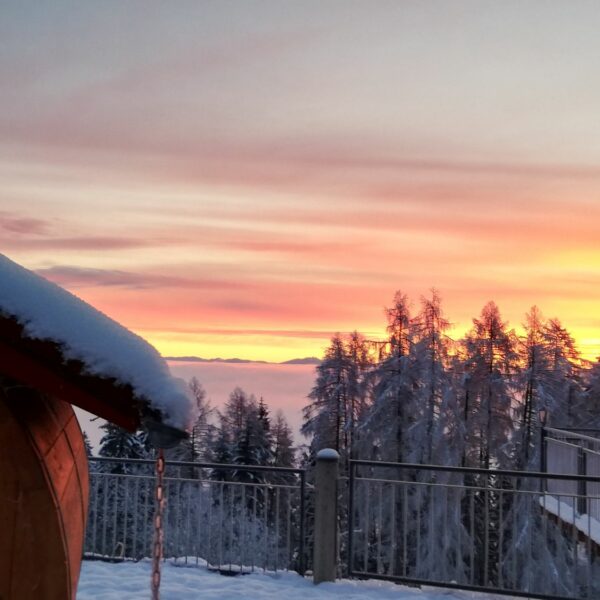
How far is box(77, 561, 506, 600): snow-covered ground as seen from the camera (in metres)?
9.36

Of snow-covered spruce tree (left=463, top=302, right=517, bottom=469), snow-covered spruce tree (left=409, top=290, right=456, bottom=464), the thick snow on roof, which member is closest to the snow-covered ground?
the thick snow on roof

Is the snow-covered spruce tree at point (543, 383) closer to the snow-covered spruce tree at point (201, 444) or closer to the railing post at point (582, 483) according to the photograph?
the snow-covered spruce tree at point (201, 444)

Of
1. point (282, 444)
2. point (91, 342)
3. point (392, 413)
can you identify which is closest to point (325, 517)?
point (91, 342)

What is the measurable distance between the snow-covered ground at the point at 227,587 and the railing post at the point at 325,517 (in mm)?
200

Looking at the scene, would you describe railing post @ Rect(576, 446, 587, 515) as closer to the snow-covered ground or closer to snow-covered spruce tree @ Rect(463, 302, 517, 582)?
the snow-covered ground

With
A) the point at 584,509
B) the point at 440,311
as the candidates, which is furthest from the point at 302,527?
the point at 440,311

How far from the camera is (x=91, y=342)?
9.22 feet

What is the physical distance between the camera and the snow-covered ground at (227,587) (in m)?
9.36

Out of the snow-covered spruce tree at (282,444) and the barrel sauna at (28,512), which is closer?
the barrel sauna at (28,512)

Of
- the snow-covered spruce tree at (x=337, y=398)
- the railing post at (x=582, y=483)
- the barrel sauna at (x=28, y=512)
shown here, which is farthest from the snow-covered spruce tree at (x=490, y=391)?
the barrel sauna at (x=28, y=512)

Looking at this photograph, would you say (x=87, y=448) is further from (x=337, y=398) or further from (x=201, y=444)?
(x=201, y=444)

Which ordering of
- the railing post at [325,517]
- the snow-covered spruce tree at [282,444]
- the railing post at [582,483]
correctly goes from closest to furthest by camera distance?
the railing post at [325,517] → the railing post at [582,483] → the snow-covered spruce tree at [282,444]

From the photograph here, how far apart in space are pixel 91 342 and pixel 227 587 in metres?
7.72

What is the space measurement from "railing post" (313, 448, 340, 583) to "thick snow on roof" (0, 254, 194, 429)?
738cm
